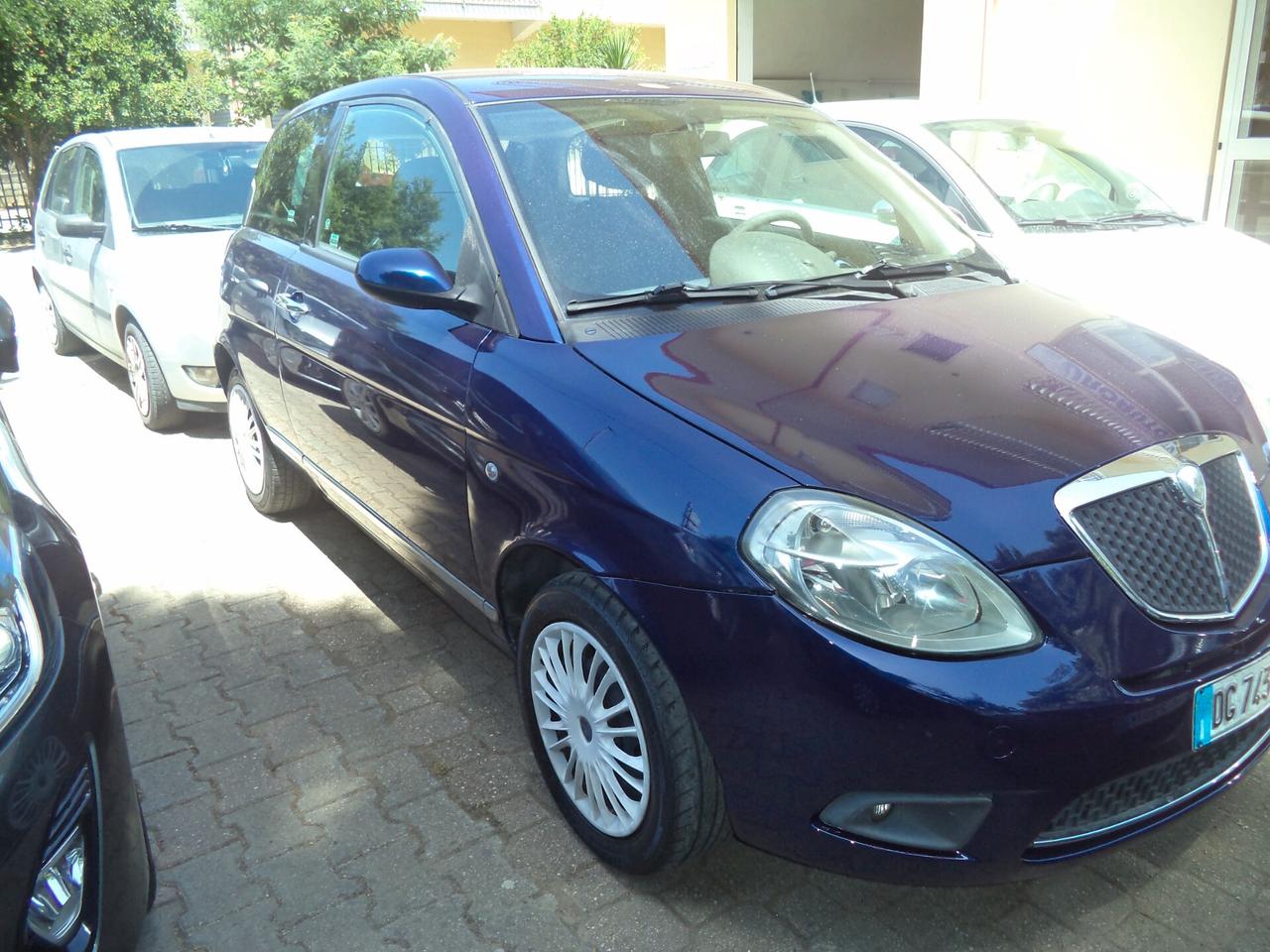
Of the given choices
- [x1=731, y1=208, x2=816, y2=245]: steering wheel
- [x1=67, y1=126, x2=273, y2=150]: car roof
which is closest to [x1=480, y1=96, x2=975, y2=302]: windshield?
[x1=731, y1=208, x2=816, y2=245]: steering wheel

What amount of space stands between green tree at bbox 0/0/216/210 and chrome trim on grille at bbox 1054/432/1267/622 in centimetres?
1871

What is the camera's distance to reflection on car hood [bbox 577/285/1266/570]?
202 cm

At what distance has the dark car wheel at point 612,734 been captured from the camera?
2.19 meters

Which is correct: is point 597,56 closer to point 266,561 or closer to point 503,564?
point 266,561

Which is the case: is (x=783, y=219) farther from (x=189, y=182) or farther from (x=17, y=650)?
(x=189, y=182)

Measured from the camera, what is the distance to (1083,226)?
5.46 metres

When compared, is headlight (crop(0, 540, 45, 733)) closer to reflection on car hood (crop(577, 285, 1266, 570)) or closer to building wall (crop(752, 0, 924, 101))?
reflection on car hood (crop(577, 285, 1266, 570))

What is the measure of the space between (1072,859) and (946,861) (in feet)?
0.84

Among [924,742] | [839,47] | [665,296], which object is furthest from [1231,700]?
[839,47]

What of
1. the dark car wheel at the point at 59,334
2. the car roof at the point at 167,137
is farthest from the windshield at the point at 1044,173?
the dark car wheel at the point at 59,334

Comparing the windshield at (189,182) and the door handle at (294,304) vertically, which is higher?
the windshield at (189,182)

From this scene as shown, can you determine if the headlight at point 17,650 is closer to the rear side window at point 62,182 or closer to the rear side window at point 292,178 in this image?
the rear side window at point 292,178

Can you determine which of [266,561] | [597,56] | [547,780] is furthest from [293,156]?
[597,56]

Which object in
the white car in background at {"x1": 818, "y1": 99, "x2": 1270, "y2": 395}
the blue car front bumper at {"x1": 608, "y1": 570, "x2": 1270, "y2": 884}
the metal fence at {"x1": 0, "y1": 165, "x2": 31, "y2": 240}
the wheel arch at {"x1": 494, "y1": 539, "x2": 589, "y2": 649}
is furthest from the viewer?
the metal fence at {"x1": 0, "y1": 165, "x2": 31, "y2": 240}
